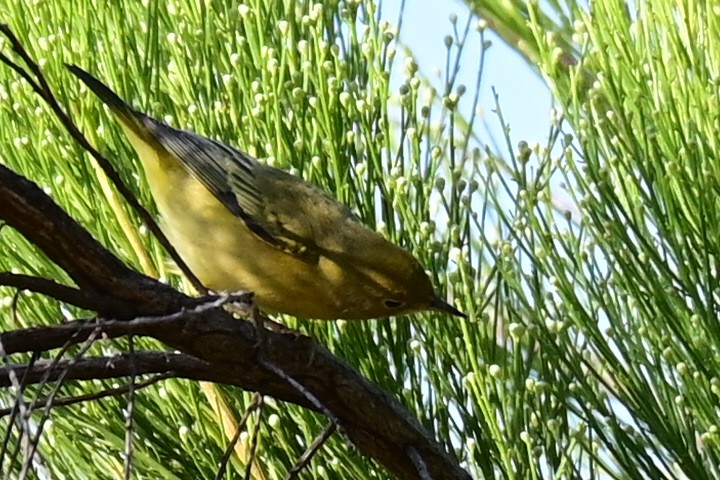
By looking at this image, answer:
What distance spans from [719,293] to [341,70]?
0.57 m

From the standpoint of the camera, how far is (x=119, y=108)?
1.48m

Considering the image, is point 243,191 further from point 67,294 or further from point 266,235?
point 67,294

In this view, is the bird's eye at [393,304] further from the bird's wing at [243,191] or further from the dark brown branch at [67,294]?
the dark brown branch at [67,294]

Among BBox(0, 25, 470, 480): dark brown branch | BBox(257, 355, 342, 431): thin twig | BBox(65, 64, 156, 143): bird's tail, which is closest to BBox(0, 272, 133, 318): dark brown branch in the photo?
BBox(0, 25, 470, 480): dark brown branch

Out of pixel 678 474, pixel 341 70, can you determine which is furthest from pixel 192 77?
pixel 678 474

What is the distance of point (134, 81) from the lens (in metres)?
1.57

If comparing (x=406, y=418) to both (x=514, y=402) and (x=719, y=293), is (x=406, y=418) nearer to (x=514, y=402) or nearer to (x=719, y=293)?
(x=514, y=402)

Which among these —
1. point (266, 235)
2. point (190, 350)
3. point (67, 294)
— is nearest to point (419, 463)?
point (190, 350)

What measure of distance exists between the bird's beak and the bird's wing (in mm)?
236

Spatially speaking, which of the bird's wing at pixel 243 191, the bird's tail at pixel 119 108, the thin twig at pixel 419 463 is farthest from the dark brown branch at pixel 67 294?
the bird's wing at pixel 243 191

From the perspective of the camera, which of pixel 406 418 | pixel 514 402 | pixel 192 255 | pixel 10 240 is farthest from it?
pixel 192 255

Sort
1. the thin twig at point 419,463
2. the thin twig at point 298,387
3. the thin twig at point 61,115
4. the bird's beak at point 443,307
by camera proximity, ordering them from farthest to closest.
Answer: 1. the bird's beak at point 443,307
2. the thin twig at point 419,463
3. the thin twig at point 298,387
4. the thin twig at point 61,115

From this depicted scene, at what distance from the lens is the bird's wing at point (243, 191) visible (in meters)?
1.61

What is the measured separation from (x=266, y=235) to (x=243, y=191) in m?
0.09
